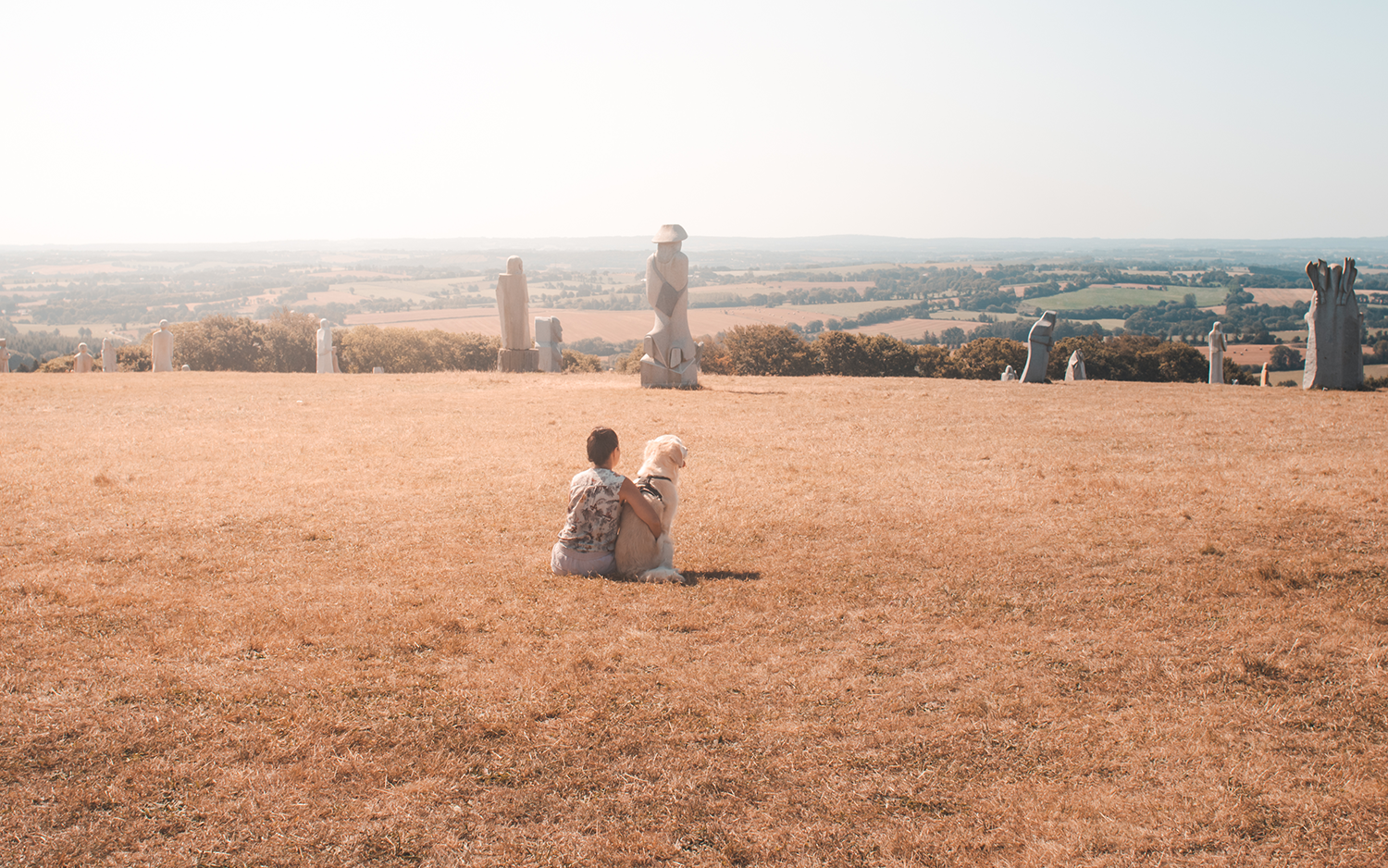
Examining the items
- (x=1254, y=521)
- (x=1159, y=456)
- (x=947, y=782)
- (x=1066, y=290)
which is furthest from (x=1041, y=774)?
(x=1066, y=290)

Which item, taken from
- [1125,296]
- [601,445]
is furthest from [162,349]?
[1125,296]

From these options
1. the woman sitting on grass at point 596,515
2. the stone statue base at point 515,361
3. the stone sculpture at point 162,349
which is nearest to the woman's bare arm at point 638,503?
the woman sitting on grass at point 596,515

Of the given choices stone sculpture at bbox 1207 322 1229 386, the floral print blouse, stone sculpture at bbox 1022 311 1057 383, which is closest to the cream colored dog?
the floral print blouse

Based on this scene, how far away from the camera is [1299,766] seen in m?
4.21

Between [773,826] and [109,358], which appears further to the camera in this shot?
[109,358]

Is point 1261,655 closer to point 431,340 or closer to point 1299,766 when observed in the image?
point 1299,766

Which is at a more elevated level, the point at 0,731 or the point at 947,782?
the point at 0,731

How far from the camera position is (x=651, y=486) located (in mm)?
7078

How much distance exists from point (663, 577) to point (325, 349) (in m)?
26.9

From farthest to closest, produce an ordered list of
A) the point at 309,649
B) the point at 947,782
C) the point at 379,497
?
the point at 379,497 < the point at 309,649 < the point at 947,782

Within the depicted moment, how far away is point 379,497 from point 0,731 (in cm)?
586

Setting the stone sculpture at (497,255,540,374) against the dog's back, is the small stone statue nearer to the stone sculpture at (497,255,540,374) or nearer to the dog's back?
the stone sculpture at (497,255,540,374)

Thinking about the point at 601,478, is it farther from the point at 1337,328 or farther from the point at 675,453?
the point at 1337,328

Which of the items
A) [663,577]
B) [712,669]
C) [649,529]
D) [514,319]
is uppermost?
[514,319]
